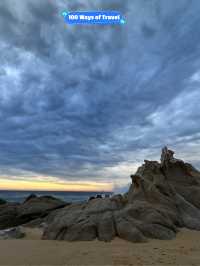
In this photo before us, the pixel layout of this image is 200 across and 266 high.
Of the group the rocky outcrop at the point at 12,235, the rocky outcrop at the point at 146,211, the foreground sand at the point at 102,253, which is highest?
the rocky outcrop at the point at 146,211

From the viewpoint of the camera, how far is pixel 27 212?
72.6ft

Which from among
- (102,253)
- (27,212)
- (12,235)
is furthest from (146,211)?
(27,212)

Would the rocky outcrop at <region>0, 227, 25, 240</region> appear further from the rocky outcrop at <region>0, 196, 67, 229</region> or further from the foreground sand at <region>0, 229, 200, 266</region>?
the rocky outcrop at <region>0, 196, 67, 229</region>

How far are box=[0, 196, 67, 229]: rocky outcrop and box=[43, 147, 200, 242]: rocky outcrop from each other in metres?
6.63

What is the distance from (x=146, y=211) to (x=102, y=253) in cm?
415

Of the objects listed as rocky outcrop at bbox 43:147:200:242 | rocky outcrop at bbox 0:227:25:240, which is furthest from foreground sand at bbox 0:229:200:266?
rocky outcrop at bbox 0:227:25:240

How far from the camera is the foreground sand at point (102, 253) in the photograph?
894 centimetres

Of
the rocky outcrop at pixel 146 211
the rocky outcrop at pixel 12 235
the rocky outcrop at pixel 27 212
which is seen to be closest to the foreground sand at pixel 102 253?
the rocky outcrop at pixel 146 211

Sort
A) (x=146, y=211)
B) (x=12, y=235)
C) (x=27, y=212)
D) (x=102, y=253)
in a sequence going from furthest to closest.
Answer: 1. (x=27, y=212)
2. (x=12, y=235)
3. (x=146, y=211)
4. (x=102, y=253)

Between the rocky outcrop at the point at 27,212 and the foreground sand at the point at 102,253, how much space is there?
8541 millimetres

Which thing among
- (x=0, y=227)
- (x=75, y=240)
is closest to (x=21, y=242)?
(x=75, y=240)

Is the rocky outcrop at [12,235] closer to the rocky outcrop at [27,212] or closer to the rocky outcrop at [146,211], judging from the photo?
the rocky outcrop at [146,211]

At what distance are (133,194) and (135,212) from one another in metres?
2.92

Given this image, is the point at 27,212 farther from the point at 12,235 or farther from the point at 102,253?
the point at 102,253
